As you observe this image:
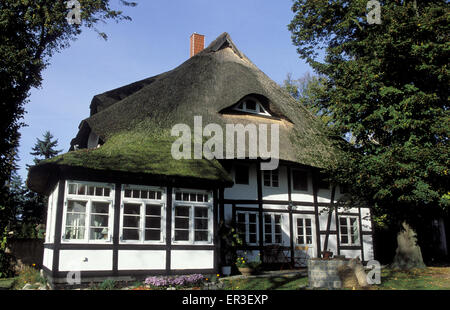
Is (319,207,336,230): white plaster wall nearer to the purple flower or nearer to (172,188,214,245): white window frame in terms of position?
A: (172,188,214,245): white window frame

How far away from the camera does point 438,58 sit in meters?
14.3

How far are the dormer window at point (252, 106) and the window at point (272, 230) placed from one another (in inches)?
189

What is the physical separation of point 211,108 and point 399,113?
7225 mm

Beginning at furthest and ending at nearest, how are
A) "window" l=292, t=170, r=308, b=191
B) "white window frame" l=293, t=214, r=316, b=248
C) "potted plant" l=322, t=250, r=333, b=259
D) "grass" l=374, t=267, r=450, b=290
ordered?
"window" l=292, t=170, r=308, b=191 < "white window frame" l=293, t=214, r=316, b=248 < "potted plant" l=322, t=250, r=333, b=259 < "grass" l=374, t=267, r=450, b=290

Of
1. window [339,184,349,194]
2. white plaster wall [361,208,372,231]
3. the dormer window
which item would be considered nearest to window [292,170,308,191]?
window [339,184,349,194]

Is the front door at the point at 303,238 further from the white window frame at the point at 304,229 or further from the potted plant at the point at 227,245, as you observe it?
the potted plant at the point at 227,245

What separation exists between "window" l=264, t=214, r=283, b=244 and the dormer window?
4.79 meters

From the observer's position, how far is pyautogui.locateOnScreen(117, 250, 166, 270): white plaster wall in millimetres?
11284

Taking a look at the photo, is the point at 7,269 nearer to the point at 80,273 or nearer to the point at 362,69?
the point at 80,273

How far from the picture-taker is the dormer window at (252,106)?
58.0ft

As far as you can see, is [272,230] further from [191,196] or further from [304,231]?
[191,196]

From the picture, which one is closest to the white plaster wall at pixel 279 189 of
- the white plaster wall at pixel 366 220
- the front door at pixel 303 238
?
the front door at pixel 303 238

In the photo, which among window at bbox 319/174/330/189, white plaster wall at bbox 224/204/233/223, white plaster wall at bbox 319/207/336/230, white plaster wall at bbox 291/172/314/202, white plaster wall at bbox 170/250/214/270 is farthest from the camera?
window at bbox 319/174/330/189

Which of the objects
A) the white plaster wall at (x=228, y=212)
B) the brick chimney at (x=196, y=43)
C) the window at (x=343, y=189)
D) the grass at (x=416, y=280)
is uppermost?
the brick chimney at (x=196, y=43)
